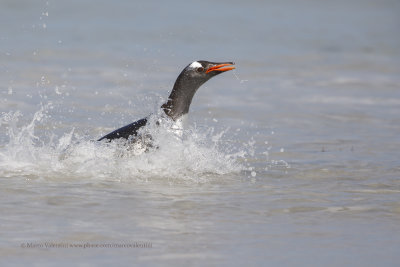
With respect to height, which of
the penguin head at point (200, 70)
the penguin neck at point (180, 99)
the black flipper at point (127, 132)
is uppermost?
the penguin head at point (200, 70)

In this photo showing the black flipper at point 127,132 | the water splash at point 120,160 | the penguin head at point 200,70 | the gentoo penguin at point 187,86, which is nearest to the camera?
the water splash at point 120,160

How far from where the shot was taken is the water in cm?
520

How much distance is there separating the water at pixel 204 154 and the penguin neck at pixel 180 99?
299mm

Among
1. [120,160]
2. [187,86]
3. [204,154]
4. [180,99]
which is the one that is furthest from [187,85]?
[120,160]

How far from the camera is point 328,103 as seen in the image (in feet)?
39.8

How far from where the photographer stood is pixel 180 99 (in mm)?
7777

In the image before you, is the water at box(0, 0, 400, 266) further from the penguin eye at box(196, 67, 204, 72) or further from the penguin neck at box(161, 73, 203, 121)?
the penguin eye at box(196, 67, 204, 72)

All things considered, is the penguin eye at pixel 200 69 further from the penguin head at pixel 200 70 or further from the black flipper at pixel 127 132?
the black flipper at pixel 127 132

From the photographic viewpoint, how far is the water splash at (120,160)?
705cm

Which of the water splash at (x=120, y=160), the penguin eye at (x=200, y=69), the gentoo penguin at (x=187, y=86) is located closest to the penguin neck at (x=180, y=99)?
the gentoo penguin at (x=187, y=86)

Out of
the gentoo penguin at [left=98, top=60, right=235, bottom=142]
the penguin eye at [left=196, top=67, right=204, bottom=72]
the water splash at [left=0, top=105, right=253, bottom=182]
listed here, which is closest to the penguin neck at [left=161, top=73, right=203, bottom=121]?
the gentoo penguin at [left=98, top=60, right=235, bottom=142]

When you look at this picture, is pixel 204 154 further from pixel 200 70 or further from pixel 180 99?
pixel 200 70

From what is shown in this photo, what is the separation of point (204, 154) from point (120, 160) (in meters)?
0.74

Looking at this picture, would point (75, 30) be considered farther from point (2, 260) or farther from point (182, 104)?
point (2, 260)
